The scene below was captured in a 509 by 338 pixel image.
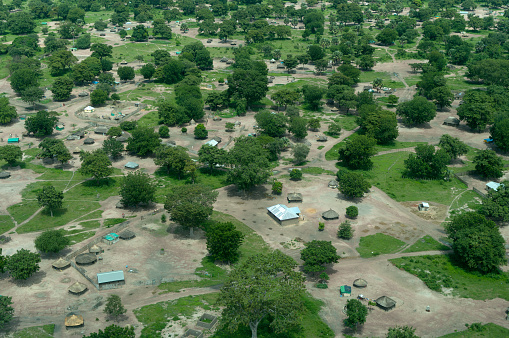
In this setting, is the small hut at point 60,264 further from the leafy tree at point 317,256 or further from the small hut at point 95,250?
the leafy tree at point 317,256

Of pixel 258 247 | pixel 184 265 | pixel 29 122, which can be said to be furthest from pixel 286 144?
pixel 29 122

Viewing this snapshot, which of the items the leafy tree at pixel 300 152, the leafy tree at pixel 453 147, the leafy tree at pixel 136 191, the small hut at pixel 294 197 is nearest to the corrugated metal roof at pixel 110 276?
the leafy tree at pixel 136 191

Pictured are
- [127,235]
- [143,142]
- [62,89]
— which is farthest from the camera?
[62,89]

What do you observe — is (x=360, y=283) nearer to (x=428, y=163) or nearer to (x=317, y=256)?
(x=317, y=256)

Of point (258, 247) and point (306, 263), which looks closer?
point (306, 263)

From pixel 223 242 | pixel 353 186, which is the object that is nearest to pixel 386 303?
pixel 223 242

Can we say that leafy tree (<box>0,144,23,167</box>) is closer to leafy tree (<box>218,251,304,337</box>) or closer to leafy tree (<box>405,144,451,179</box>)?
leafy tree (<box>218,251,304,337</box>)

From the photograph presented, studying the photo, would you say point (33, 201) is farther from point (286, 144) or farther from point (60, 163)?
point (286, 144)
